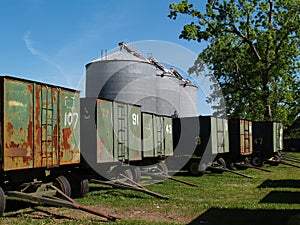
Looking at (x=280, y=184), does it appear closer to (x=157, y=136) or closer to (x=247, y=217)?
(x=157, y=136)

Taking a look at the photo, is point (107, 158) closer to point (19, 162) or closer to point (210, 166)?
point (19, 162)

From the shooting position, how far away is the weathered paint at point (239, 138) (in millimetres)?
22641

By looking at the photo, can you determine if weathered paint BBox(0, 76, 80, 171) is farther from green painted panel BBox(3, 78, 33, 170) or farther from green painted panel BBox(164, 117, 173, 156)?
green painted panel BBox(164, 117, 173, 156)

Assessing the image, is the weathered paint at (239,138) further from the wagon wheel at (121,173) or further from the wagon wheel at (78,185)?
the wagon wheel at (78,185)

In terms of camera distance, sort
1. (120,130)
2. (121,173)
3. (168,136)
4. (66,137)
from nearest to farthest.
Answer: (66,137)
(120,130)
(121,173)
(168,136)

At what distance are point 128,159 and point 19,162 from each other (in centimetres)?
560

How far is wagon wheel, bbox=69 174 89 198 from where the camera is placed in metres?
12.1

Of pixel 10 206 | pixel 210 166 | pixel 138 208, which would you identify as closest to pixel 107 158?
pixel 138 208

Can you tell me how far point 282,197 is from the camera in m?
12.7

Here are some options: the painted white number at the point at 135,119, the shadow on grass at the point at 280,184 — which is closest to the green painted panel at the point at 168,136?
the painted white number at the point at 135,119

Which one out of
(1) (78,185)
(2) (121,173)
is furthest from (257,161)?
(1) (78,185)

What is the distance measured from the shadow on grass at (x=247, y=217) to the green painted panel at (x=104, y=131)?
368 cm

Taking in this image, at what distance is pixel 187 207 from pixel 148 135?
20.0ft

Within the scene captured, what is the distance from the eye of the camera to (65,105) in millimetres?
10852
